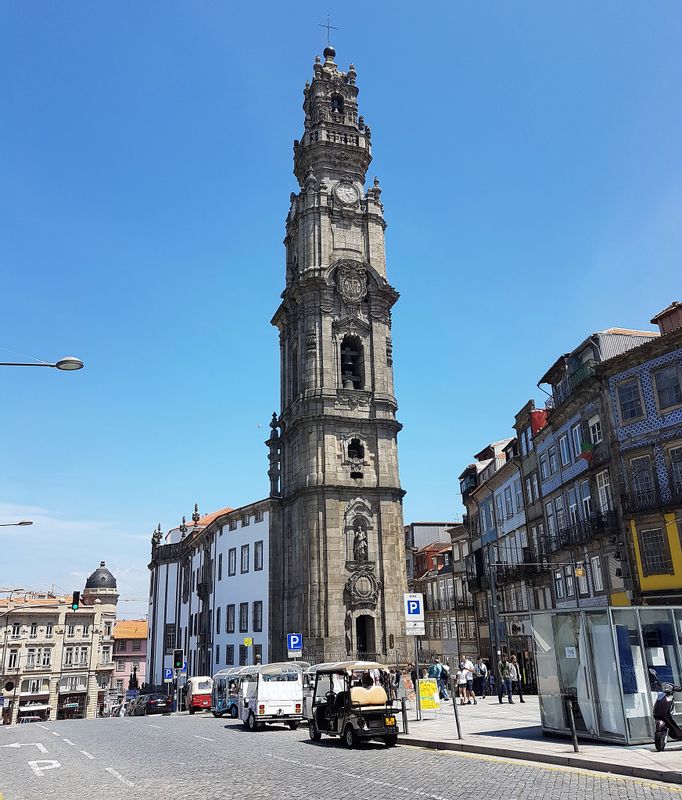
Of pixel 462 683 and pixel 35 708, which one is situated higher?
pixel 462 683

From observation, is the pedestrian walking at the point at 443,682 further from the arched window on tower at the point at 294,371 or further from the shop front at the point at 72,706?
the shop front at the point at 72,706

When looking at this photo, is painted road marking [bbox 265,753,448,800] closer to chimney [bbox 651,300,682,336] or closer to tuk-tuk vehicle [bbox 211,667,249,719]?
tuk-tuk vehicle [bbox 211,667,249,719]

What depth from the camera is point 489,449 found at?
5453cm

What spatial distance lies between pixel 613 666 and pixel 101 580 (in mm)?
87566

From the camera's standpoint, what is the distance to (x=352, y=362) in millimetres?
50031

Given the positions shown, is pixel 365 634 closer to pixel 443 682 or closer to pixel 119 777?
pixel 443 682

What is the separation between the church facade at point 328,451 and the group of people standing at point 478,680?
31.1ft

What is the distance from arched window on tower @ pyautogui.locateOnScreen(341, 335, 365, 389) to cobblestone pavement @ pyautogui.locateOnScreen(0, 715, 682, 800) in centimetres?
3042

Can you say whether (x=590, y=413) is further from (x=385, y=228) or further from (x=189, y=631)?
(x=189, y=631)

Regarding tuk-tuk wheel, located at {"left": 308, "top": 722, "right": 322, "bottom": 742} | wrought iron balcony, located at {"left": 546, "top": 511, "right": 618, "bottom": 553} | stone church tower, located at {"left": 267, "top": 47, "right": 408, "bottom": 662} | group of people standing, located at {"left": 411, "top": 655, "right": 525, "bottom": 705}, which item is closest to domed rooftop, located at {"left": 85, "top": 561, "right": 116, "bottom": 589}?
stone church tower, located at {"left": 267, "top": 47, "right": 408, "bottom": 662}

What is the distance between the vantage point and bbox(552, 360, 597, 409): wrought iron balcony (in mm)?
32256

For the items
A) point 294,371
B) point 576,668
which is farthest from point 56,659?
point 576,668

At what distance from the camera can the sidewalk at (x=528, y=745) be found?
489 inches

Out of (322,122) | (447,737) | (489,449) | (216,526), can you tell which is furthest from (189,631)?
(447,737)
